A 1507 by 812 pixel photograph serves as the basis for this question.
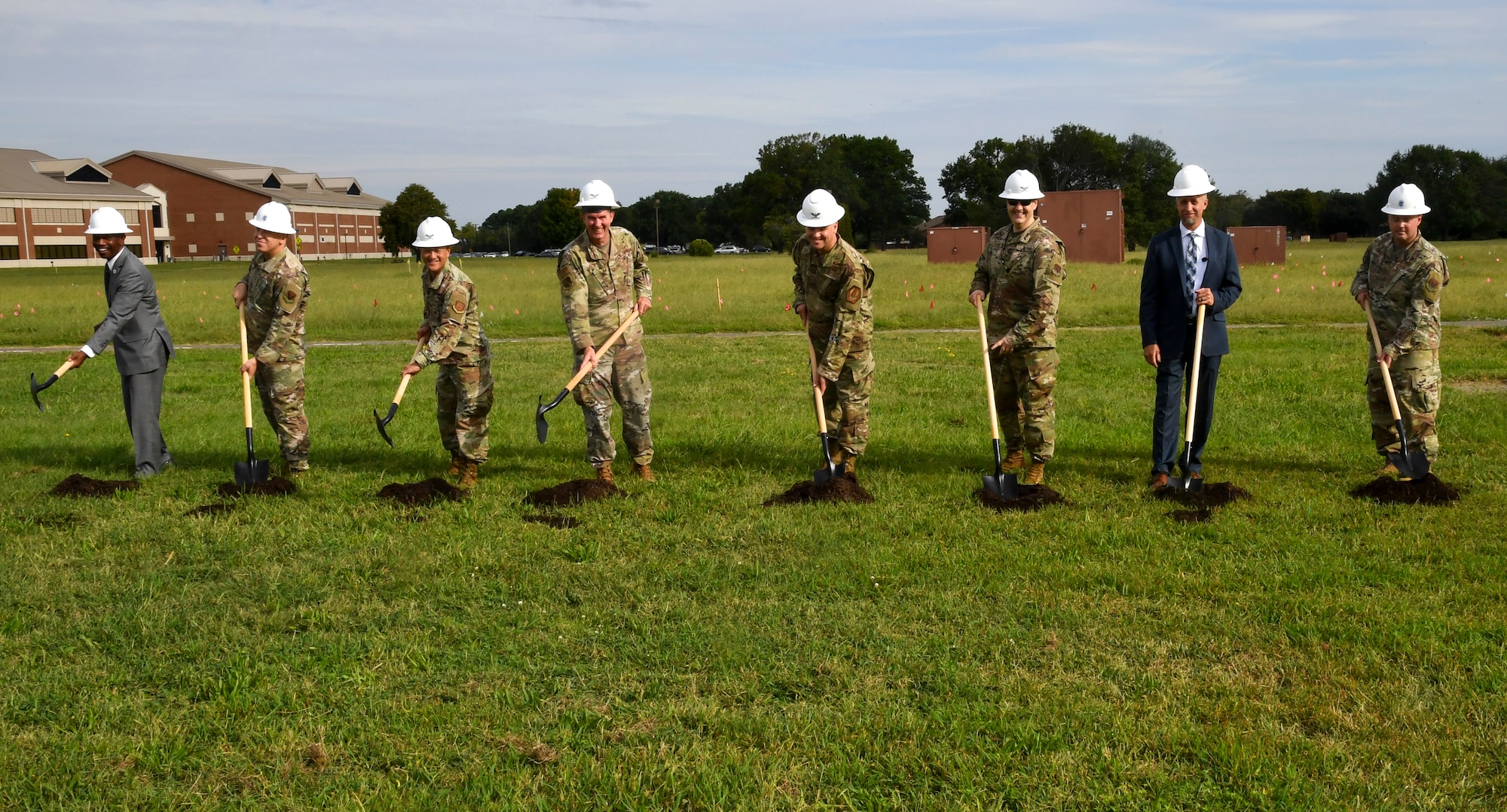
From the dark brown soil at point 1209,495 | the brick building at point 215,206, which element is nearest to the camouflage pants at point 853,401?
the dark brown soil at point 1209,495

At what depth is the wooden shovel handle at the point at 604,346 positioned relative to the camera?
839cm

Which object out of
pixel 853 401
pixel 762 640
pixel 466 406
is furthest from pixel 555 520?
pixel 762 640

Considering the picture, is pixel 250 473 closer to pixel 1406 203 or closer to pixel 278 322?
pixel 278 322

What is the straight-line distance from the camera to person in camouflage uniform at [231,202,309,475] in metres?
8.85

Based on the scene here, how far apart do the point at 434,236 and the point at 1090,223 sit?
46.4m

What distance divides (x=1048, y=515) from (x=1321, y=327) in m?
14.1

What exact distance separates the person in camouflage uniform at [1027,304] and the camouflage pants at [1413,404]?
2.37m

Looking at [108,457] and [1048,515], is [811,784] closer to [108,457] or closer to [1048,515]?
[1048,515]

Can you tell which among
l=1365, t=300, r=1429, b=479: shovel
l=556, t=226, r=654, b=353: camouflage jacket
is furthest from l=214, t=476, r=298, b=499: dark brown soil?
l=1365, t=300, r=1429, b=479: shovel

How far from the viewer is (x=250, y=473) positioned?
8.80 metres

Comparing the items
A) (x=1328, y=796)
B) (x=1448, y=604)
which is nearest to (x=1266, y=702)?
(x=1328, y=796)

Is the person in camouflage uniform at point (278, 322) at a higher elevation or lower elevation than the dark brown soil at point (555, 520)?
higher

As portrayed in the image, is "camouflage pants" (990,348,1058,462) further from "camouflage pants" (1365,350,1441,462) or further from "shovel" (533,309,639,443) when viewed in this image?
"shovel" (533,309,639,443)

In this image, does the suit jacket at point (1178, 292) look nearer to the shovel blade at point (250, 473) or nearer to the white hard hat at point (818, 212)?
the white hard hat at point (818, 212)
